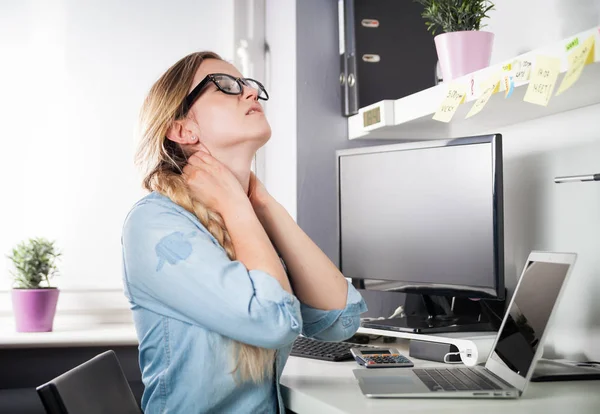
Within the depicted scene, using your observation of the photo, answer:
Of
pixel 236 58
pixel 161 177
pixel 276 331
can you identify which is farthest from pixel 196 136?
pixel 236 58

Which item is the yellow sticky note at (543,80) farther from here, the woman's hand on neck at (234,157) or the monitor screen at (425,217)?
the woman's hand on neck at (234,157)

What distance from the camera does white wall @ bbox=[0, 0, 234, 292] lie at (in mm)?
2520

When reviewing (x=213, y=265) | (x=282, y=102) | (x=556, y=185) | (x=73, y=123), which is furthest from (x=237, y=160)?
(x=73, y=123)

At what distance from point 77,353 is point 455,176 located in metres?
1.45

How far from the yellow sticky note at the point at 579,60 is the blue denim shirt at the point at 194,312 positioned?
0.58 m

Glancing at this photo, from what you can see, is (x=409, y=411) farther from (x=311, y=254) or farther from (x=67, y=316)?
(x=67, y=316)

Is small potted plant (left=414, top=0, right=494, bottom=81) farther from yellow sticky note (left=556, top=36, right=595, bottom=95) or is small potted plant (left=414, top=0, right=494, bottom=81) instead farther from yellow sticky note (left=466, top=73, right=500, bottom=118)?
yellow sticky note (left=556, top=36, right=595, bottom=95)

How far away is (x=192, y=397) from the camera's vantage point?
49.8 inches

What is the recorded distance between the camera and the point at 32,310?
2.29 meters

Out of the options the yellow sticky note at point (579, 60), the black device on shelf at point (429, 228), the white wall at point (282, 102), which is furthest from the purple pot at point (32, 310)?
the yellow sticky note at point (579, 60)

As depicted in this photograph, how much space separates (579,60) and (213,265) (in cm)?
70

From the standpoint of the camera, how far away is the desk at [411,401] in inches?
46.0

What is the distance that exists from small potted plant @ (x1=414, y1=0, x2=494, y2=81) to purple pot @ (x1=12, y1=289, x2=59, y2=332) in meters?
1.42

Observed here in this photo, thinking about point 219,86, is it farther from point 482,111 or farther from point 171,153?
point 482,111
